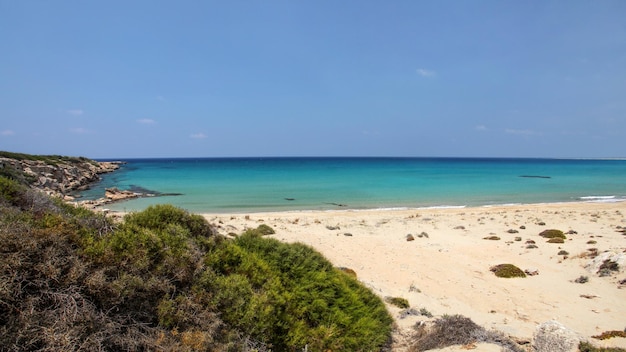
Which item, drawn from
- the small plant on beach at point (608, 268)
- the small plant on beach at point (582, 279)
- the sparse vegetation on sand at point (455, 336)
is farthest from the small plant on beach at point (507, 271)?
the sparse vegetation on sand at point (455, 336)

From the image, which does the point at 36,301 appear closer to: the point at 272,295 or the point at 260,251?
the point at 272,295

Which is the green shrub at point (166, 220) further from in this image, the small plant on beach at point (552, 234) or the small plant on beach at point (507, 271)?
the small plant on beach at point (552, 234)

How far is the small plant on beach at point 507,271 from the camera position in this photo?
11.6m

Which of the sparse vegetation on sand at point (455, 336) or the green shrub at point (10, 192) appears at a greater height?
the green shrub at point (10, 192)

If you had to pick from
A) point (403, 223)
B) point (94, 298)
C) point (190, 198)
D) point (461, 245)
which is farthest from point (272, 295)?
point (190, 198)

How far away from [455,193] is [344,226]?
24.4 metres

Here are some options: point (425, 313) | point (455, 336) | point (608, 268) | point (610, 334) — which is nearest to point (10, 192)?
point (455, 336)

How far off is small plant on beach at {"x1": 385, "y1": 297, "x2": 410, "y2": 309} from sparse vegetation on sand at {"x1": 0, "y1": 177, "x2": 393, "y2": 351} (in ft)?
5.87

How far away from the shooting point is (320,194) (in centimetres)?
3859

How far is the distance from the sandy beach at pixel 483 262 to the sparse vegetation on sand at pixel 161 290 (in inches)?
79.6

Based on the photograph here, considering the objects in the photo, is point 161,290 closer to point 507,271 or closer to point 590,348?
point 590,348

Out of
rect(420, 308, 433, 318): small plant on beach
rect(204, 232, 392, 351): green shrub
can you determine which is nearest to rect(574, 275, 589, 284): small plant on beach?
rect(420, 308, 433, 318): small plant on beach

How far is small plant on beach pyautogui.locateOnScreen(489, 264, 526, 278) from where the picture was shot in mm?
11578

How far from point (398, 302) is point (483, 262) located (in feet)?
20.9
